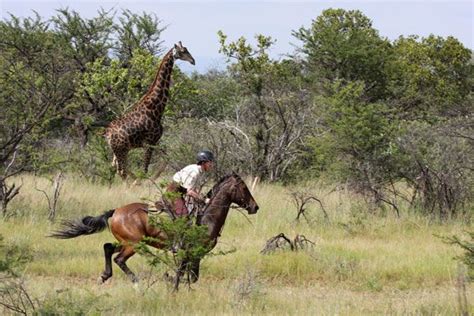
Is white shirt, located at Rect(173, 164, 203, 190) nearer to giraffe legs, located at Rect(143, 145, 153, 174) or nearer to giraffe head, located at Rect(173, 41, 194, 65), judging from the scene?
giraffe legs, located at Rect(143, 145, 153, 174)

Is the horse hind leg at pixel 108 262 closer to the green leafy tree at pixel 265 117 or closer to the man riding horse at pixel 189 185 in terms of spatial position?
the man riding horse at pixel 189 185

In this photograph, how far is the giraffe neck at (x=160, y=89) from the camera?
47.7ft

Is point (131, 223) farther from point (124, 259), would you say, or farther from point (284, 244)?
point (284, 244)

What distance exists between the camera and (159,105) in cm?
1459

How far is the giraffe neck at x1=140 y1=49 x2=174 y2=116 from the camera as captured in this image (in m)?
14.5

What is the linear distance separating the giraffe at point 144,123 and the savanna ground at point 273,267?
1.19 meters

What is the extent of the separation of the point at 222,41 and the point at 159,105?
4.60m

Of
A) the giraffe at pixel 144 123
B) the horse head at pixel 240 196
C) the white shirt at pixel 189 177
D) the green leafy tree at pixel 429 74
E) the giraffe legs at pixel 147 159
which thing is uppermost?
the green leafy tree at pixel 429 74

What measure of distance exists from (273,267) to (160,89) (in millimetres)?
6787

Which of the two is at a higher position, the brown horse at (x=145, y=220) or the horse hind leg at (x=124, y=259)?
the brown horse at (x=145, y=220)

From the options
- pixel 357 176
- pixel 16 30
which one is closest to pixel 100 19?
pixel 16 30

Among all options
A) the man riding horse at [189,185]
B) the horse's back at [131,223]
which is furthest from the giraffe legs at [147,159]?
the horse's back at [131,223]

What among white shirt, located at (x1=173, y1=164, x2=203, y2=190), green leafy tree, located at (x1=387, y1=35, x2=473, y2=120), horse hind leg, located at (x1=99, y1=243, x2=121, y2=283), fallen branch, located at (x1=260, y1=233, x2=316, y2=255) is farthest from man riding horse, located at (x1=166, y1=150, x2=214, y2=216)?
green leafy tree, located at (x1=387, y1=35, x2=473, y2=120)

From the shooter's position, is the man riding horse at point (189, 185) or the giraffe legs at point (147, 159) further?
the giraffe legs at point (147, 159)
